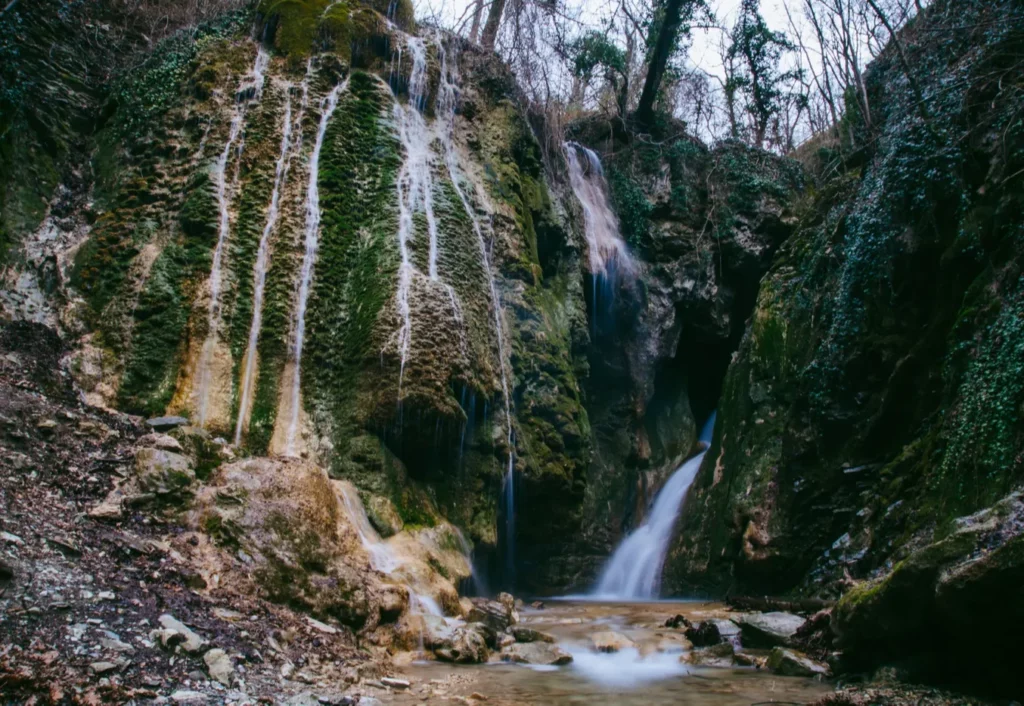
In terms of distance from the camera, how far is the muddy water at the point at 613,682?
162 inches

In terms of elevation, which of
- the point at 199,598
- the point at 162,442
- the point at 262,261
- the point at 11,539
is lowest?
the point at 199,598

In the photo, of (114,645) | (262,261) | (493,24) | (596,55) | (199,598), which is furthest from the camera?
(596,55)

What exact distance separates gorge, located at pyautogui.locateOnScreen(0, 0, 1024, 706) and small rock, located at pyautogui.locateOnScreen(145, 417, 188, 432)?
0.03 metres

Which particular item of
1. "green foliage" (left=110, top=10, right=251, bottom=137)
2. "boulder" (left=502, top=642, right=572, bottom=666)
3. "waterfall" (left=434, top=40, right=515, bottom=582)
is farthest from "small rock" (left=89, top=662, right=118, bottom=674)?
"green foliage" (left=110, top=10, right=251, bottom=137)

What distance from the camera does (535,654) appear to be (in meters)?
5.36

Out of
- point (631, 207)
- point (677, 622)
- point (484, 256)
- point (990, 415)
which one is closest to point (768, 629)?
point (677, 622)

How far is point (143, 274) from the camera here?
7.14m

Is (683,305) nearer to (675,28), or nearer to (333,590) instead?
(675,28)

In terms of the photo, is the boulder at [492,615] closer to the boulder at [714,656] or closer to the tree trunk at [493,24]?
the boulder at [714,656]

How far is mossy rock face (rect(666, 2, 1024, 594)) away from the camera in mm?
6379

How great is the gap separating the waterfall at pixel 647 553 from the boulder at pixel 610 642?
502cm

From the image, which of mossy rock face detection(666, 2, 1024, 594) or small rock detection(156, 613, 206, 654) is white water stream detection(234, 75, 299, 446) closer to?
small rock detection(156, 613, 206, 654)

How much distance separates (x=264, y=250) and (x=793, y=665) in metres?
6.61

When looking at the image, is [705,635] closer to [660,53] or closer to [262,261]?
[262,261]
